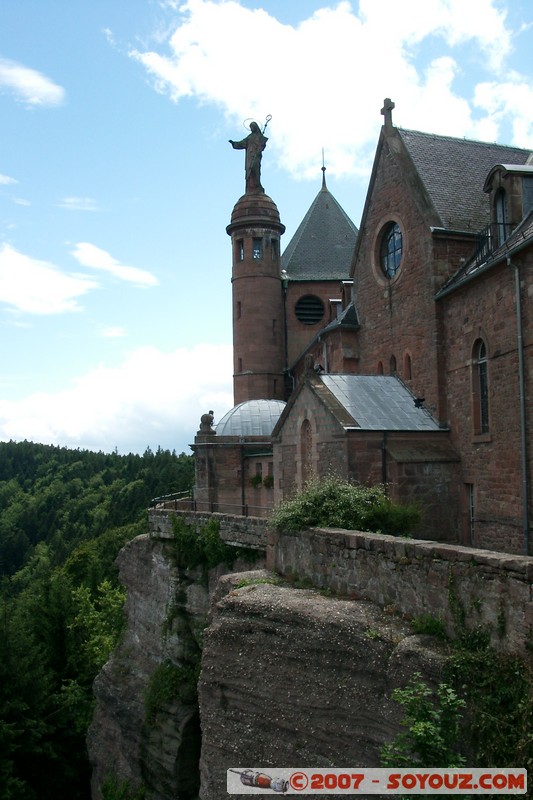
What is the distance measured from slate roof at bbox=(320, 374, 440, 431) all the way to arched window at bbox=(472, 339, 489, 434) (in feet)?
4.57

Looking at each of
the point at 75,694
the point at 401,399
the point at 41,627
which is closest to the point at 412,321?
the point at 401,399

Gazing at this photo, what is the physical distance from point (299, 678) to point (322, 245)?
29003 millimetres

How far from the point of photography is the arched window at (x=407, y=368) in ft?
69.2

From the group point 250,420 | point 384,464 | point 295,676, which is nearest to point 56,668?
point 250,420

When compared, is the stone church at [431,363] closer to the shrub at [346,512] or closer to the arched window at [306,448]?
the arched window at [306,448]

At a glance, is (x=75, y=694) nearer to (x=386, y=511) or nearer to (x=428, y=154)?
Answer: (x=386, y=511)

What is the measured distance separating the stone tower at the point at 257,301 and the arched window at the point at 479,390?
16582 millimetres

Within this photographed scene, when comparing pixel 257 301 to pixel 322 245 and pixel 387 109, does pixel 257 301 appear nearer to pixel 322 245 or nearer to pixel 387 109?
pixel 322 245

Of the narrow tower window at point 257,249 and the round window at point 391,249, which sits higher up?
the narrow tower window at point 257,249

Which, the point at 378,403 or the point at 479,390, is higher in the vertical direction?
the point at 479,390

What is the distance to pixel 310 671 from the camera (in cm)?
1042

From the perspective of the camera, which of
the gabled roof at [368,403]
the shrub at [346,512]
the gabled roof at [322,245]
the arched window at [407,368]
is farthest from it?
the gabled roof at [322,245]

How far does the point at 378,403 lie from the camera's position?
19.5 metres

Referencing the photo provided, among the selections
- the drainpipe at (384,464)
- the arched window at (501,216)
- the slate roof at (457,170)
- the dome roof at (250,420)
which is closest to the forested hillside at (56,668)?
the dome roof at (250,420)
